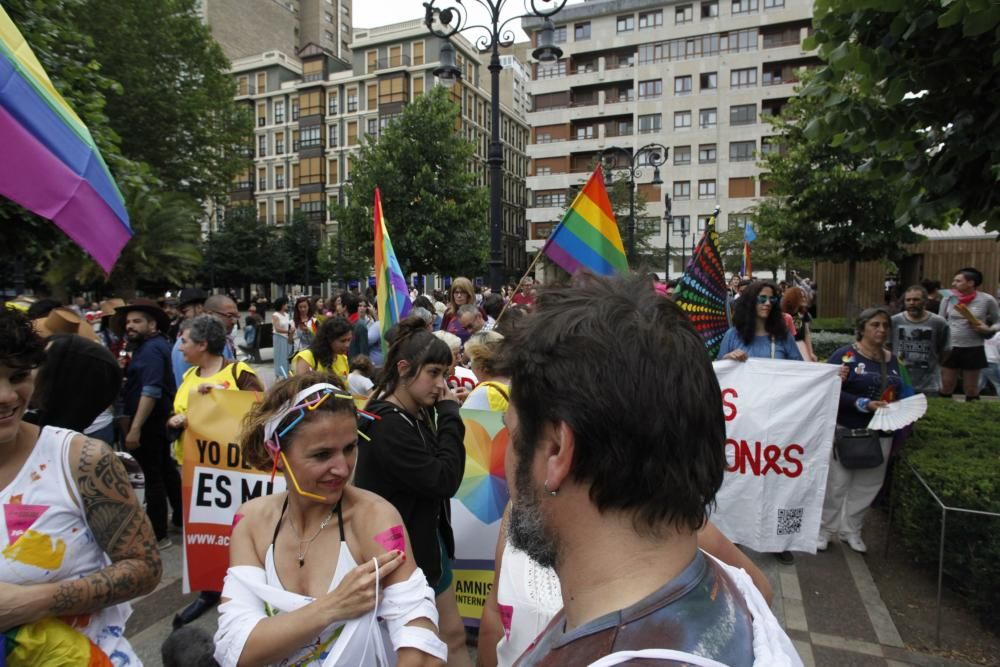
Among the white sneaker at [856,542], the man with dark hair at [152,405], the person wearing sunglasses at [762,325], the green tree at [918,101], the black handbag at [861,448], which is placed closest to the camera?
the green tree at [918,101]

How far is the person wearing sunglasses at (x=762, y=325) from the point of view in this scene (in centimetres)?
519

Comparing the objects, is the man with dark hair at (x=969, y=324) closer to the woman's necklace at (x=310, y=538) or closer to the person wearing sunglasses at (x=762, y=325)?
the person wearing sunglasses at (x=762, y=325)

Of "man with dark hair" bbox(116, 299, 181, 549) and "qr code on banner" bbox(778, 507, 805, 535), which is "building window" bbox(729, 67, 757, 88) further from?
"man with dark hair" bbox(116, 299, 181, 549)

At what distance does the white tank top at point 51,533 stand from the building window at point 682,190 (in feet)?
174

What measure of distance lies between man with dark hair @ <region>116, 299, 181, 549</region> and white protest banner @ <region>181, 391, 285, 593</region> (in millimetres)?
1321

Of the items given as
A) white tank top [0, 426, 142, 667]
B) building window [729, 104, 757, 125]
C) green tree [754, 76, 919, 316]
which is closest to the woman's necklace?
white tank top [0, 426, 142, 667]

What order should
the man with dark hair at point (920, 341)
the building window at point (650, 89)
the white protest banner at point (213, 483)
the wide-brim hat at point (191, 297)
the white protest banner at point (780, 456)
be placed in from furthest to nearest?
the building window at point (650, 89), the wide-brim hat at point (191, 297), the man with dark hair at point (920, 341), the white protest banner at point (780, 456), the white protest banner at point (213, 483)

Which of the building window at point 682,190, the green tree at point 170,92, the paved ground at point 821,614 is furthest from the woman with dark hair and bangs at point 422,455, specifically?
the building window at point 682,190

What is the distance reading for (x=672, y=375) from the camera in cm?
101

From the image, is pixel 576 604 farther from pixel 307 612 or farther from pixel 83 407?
pixel 83 407

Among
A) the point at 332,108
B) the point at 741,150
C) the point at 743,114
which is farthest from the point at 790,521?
the point at 332,108

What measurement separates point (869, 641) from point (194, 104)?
30930 millimetres

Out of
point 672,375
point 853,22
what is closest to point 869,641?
point 672,375

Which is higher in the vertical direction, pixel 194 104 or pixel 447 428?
pixel 194 104
